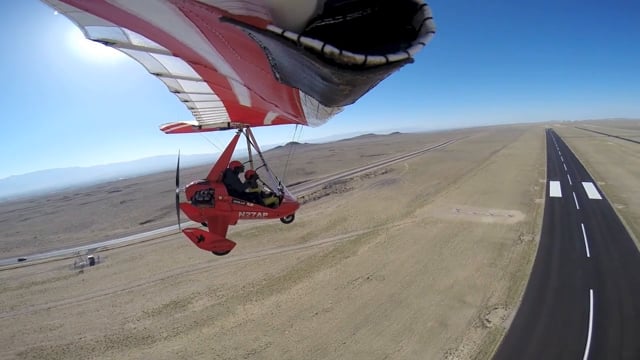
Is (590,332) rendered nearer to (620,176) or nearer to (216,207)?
(216,207)

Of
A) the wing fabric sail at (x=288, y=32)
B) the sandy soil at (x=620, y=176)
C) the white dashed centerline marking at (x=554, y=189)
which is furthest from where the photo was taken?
the white dashed centerline marking at (x=554, y=189)

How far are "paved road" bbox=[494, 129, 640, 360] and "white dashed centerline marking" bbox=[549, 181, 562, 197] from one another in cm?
674

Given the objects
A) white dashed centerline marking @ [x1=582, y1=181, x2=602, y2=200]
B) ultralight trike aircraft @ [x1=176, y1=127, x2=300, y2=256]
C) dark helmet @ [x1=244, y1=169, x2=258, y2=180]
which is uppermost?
dark helmet @ [x1=244, y1=169, x2=258, y2=180]

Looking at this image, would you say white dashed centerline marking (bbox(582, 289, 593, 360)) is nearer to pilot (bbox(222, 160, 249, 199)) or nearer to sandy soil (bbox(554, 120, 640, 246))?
sandy soil (bbox(554, 120, 640, 246))

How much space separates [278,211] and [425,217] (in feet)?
70.6

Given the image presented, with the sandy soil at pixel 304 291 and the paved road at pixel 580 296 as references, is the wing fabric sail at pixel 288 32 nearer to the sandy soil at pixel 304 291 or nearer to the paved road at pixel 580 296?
the sandy soil at pixel 304 291

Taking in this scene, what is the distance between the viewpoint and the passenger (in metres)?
9.49

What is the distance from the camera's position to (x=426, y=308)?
15.5m

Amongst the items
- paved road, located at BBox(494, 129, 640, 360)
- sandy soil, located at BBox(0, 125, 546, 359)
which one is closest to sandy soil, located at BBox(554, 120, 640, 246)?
paved road, located at BBox(494, 129, 640, 360)

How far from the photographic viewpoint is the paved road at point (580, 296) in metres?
12.3

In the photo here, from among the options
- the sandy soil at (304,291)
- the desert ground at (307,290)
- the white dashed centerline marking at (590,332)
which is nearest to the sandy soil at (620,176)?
the desert ground at (307,290)

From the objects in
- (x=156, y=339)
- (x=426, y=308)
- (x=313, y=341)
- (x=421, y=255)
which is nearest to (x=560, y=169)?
(x=421, y=255)

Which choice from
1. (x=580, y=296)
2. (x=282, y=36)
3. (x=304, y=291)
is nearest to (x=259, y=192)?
(x=282, y=36)

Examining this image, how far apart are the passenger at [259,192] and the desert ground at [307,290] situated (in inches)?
306
